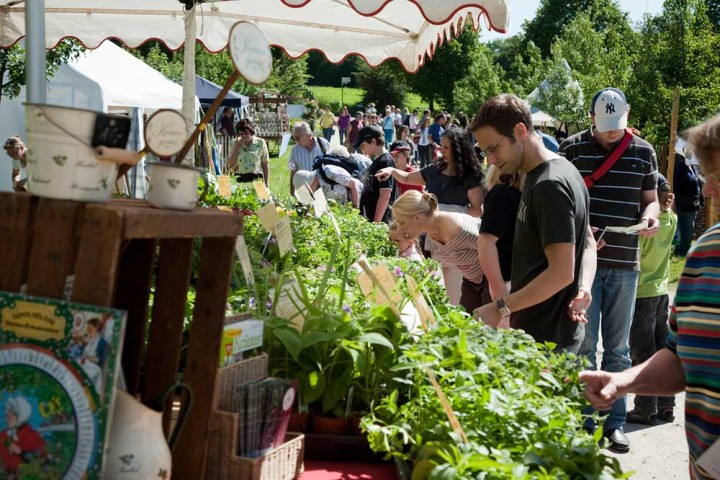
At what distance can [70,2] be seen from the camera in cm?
640

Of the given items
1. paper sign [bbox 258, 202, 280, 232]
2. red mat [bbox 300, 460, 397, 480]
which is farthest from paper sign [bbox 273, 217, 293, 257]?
red mat [bbox 300, 460, 397, 480]

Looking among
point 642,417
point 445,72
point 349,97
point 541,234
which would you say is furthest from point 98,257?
point 349,97

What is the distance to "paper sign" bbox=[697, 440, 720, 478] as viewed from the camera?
1.81 meters

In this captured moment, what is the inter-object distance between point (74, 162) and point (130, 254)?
388 millimetres

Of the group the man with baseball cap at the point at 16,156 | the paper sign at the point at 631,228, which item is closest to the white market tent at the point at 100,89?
the man with baseball cap at the point at 16,156

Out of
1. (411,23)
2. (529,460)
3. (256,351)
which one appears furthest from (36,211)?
(411,23)

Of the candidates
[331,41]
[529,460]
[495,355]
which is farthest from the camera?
[331,41]

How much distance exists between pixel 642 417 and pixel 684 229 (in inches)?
247

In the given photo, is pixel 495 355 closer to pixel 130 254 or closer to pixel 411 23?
pixel 130 254

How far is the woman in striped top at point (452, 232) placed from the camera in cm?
422

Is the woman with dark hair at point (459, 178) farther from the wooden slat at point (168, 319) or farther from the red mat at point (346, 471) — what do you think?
the wooden slat at point (168, 319)

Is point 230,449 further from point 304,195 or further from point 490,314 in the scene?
point 304,195

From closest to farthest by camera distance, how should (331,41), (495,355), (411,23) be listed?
(495,355)
(411,23)
(331,41)

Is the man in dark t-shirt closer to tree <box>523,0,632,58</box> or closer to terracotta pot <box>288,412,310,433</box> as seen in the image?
terracotta pot <box>288,412,310,433</box>
